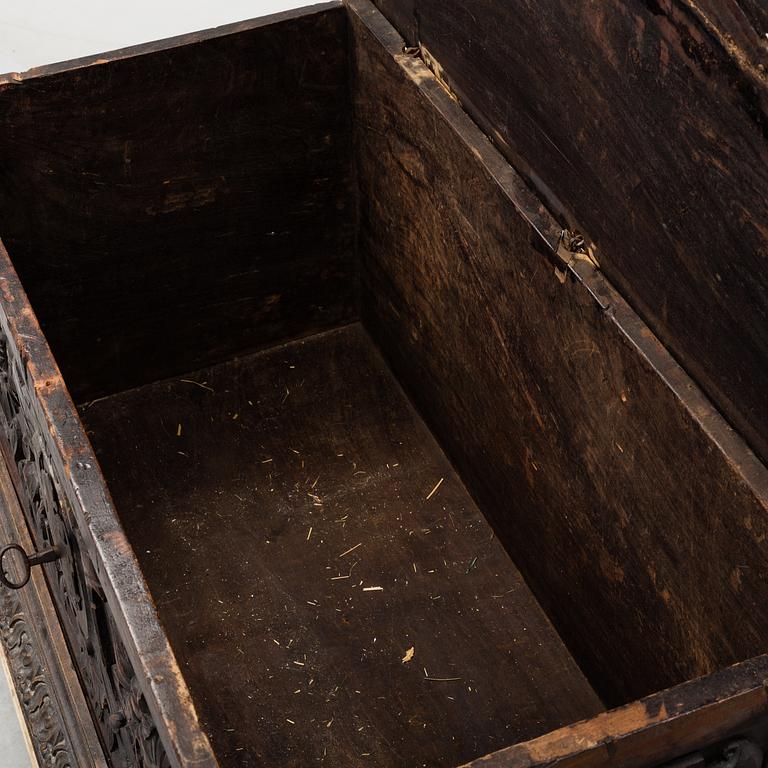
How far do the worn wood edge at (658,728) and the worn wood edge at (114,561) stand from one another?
385 millimetres

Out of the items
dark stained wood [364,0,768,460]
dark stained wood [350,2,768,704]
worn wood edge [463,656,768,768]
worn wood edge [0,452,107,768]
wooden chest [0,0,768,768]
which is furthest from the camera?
worn wood edge [0,452,107,768]

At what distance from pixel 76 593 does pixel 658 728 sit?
3.68 feet

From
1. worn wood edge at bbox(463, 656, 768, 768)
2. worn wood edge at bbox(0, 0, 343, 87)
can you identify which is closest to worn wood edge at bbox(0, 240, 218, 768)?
worn wood edge at bbox(463, 656, 768, 768)

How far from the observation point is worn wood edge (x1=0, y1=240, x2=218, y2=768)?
1770mm

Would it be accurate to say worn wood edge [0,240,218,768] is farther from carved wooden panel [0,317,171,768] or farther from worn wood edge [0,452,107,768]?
worn wood edge [0,452,107,768]

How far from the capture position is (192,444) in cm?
324

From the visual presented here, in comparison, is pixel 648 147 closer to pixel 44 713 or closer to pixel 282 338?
pixel 282 338

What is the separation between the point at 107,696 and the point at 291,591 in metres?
0.64

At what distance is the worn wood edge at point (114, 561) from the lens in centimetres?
177

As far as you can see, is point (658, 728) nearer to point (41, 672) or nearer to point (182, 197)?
point (41, 672)

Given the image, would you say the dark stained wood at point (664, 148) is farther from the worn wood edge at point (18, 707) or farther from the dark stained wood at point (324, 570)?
the worn wood edge at point (18, 707)

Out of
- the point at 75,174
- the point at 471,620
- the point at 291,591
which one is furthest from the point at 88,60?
the point at 471,620

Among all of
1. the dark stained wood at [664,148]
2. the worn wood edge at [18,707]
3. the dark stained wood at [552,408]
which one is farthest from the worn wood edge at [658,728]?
the worn wood edge at [18,707]

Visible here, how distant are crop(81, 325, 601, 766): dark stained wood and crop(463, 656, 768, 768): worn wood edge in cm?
99
